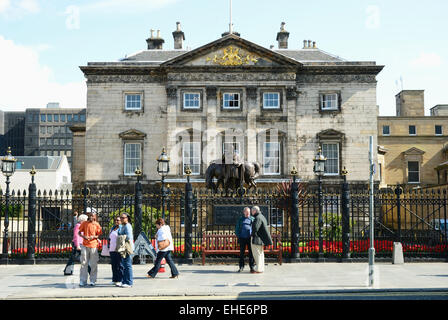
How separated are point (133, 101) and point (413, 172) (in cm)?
3515

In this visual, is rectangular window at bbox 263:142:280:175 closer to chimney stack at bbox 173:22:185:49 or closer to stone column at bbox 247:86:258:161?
stone column at bbox 247:86:258:161

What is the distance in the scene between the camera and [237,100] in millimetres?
42531

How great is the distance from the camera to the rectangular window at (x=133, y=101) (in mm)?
42719

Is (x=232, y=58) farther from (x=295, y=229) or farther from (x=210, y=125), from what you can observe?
(x=295, y=229)

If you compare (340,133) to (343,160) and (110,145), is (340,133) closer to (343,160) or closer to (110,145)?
(343,160)

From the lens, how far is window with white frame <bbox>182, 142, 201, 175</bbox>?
4169 centimetres

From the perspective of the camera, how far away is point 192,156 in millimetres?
41781

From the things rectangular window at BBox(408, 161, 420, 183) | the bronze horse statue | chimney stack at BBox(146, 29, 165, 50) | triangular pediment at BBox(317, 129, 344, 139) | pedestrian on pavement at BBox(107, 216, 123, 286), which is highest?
chimney stack at BBox(146, 29, 165, 50)

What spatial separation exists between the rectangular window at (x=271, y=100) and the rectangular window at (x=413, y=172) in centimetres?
2582

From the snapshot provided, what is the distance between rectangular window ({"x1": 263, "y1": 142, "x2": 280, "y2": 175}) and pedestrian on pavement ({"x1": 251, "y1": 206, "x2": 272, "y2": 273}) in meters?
25.5

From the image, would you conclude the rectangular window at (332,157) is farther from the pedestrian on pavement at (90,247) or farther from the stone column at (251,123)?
the pedestrian on pavement at (90,247)

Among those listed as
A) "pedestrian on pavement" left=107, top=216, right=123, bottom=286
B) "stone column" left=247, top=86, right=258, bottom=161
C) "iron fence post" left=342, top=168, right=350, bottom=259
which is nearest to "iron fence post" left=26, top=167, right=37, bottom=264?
"pedestrian on pavement" left=107, top=216, right=123, bottom=286

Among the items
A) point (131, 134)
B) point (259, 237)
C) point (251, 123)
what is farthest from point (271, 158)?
Result: point (259, 237)
